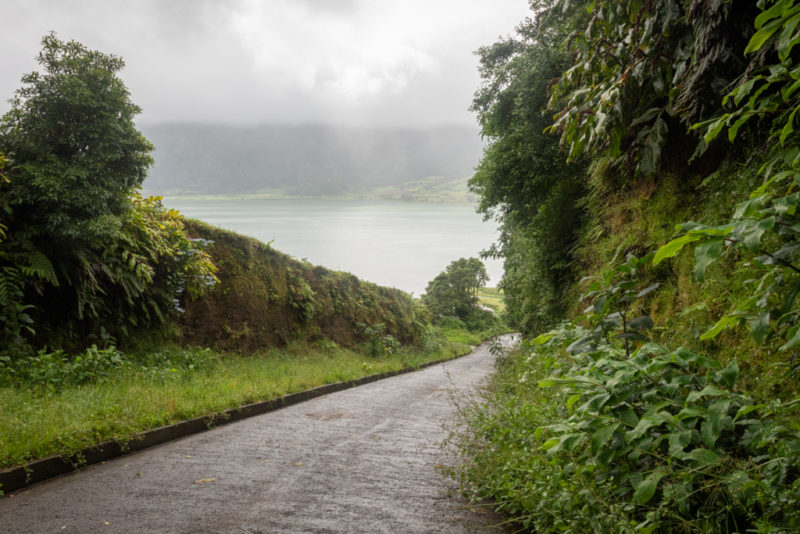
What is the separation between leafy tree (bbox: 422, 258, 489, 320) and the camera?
4547 centimetres

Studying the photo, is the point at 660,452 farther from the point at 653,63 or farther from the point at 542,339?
the point at 653,63

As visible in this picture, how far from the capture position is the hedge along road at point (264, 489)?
11.6ft

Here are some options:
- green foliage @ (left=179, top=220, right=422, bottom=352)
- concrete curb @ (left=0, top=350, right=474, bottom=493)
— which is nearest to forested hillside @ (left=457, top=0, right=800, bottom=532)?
concrete curb @ (left=0, top=350, right=474, bottom=493)

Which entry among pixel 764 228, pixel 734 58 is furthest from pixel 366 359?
pixel 764 228

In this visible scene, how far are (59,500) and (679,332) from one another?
20.2ft

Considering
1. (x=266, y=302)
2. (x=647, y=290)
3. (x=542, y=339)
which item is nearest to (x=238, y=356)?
(x=266, y=302)

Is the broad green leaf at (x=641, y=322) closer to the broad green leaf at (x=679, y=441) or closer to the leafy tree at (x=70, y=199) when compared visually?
the broad green leaf at (x=679, y=441)

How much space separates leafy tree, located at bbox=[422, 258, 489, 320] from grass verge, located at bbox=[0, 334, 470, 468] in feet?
112

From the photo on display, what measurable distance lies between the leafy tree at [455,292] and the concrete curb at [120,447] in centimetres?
3704

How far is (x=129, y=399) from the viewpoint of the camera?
6203 millimetres

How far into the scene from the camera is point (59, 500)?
390 centimetres

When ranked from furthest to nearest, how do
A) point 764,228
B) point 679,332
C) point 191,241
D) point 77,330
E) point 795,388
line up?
point 191,241, point 77,330, point 679,332, point 795,388, point 764,228

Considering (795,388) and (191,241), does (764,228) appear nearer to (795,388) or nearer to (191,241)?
(795,388)

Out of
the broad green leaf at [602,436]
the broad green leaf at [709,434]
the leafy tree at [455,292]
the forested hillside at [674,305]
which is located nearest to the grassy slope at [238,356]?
the forested hillside at [674,305]
